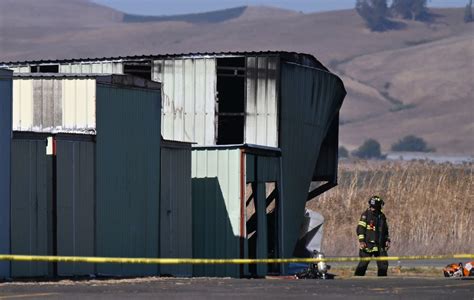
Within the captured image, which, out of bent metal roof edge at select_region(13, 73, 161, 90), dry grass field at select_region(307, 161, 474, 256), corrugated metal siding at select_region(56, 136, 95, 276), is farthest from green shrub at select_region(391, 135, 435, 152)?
corrugated metal siding at select_region(56, 136, 95, 276)

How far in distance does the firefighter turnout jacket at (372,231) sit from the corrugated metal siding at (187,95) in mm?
5418

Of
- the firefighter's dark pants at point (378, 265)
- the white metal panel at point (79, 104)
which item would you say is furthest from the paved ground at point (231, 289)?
the firefighter's dark pants at point (378, 265)

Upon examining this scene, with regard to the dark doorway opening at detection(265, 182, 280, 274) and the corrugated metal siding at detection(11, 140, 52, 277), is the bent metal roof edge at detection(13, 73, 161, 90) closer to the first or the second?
the corrugated metal siding at detection(11, 140, 52, 277)

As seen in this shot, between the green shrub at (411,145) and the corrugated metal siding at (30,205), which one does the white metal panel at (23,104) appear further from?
the green shrub at (411,145)

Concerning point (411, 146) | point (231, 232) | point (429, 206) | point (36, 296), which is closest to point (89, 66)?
point (231, 232)

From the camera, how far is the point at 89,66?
1425 inches

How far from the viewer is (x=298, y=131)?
1431 inches

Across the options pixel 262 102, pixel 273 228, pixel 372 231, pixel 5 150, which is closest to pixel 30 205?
pixel 5 150

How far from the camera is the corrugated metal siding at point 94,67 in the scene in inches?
1412

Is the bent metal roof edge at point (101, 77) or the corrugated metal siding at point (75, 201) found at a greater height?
the bent metal roof edge at point (101, 77)

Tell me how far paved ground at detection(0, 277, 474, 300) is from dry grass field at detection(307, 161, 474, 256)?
1657 cm

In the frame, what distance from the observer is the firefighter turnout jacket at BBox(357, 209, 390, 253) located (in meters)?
31.3

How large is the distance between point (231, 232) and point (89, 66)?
5918 mm

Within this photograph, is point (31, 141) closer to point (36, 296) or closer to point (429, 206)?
point (36, 296)
